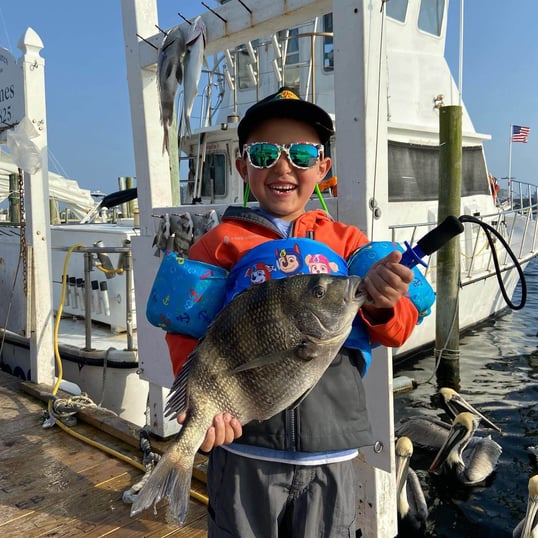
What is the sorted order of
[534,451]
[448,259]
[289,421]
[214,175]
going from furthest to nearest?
[214,175] → [448,259] → [534,451] → [289,421]

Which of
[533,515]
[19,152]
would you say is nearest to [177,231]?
[19,152]

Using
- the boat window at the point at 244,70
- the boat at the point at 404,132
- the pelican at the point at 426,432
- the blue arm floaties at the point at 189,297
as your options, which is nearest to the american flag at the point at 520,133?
the boat at the point at 404,132

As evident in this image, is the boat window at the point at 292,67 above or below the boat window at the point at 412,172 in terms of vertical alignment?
above

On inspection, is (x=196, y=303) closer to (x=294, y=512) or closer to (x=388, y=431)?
(x=294, y=512)

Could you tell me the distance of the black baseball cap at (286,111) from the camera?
1.77 metres

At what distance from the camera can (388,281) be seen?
1.35m

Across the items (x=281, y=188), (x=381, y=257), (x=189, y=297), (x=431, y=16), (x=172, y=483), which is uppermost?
(x=431, y=16)

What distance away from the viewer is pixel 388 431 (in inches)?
90.7

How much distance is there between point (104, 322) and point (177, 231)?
4183 mm

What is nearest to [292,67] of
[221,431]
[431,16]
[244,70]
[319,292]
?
[244,70]

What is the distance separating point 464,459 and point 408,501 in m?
1.34

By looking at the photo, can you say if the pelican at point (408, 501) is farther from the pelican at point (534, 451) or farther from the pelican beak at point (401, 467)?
the pelican at point (534, 451)

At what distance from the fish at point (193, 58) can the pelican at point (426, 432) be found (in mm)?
4094

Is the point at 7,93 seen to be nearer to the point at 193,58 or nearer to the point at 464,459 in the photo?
the point at 193,58
